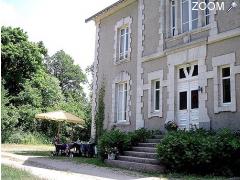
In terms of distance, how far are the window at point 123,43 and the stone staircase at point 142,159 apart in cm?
548

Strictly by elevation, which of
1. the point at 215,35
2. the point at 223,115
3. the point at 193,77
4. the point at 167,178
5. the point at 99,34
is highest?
the point at 99,34

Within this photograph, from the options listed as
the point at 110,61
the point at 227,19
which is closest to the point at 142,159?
the point at 227,19

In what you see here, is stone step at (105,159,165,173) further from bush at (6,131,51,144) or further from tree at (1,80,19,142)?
bush at (6,131,51,144)

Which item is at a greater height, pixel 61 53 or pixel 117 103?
pixel 61 53

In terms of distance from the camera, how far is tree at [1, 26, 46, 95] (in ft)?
97.6

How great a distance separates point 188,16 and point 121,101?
17.8 ft

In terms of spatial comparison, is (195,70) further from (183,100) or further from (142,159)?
(142,159)

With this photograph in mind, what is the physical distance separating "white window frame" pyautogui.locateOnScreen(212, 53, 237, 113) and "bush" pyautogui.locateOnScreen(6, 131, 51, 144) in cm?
1836

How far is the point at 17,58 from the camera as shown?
30.1 meters

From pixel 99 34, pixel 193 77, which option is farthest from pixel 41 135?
pixel 193 77

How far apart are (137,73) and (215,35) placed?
14.9ft

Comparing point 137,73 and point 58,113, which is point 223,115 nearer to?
point 137,73

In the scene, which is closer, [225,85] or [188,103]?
[225,85]

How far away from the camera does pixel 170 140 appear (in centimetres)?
1019
